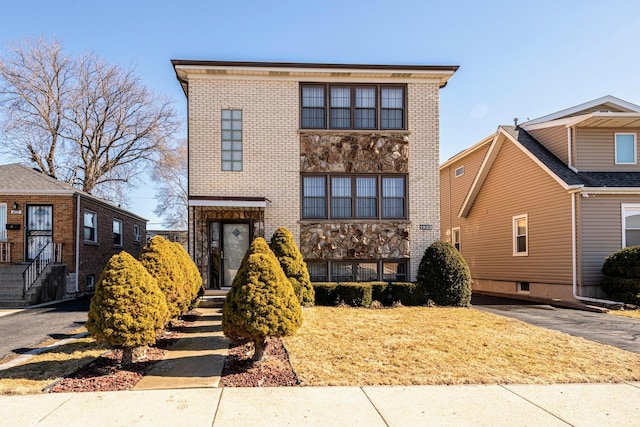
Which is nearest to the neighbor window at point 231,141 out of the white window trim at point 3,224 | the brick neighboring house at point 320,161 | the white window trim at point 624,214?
the brick neighboring house at point 320,161

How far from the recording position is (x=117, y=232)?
68.1ft

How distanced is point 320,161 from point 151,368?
8.53m

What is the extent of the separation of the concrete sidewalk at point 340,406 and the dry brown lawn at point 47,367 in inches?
14.6

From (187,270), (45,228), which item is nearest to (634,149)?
(187,270)

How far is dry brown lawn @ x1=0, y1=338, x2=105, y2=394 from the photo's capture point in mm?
5457

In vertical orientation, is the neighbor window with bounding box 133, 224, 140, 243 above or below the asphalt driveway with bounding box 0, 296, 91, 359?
above

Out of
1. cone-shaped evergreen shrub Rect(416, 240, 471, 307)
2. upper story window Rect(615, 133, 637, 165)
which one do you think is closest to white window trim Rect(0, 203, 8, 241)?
cone-shaped evergreen shrub Rect(416, 240, 471, 307)

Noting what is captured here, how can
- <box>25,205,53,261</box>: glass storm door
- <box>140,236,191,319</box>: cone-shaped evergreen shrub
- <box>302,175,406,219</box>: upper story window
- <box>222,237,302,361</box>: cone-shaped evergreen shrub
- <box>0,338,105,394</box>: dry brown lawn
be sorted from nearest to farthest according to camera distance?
<box>0,338,105,394</box>: dry brown lawn
<box>222,237,302,361</box>: cone-shaped evergreen shrub
<box>140,236,191,319</box>: cone-shaped evergreen shrub
<box>302,175,406,219</box>: upper story window
<box>25,205,53,261</box>: glass storm door

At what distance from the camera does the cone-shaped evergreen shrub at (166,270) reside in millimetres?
7746

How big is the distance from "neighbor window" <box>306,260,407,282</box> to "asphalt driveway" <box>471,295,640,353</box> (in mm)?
2685

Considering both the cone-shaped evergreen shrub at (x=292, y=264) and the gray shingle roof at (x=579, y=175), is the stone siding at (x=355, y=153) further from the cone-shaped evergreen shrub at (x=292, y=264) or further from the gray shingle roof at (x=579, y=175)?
the gray shingle roof at (x=579, y=175)

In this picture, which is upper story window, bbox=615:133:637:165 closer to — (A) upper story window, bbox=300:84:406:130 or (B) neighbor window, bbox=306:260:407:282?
(A) upper story window, bbox=300:84:406:130

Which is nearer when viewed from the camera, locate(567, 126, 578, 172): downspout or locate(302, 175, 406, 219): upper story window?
locate(302, 175, 406, 219): upper story window

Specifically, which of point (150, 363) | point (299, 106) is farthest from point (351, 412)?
point (299, 106)
